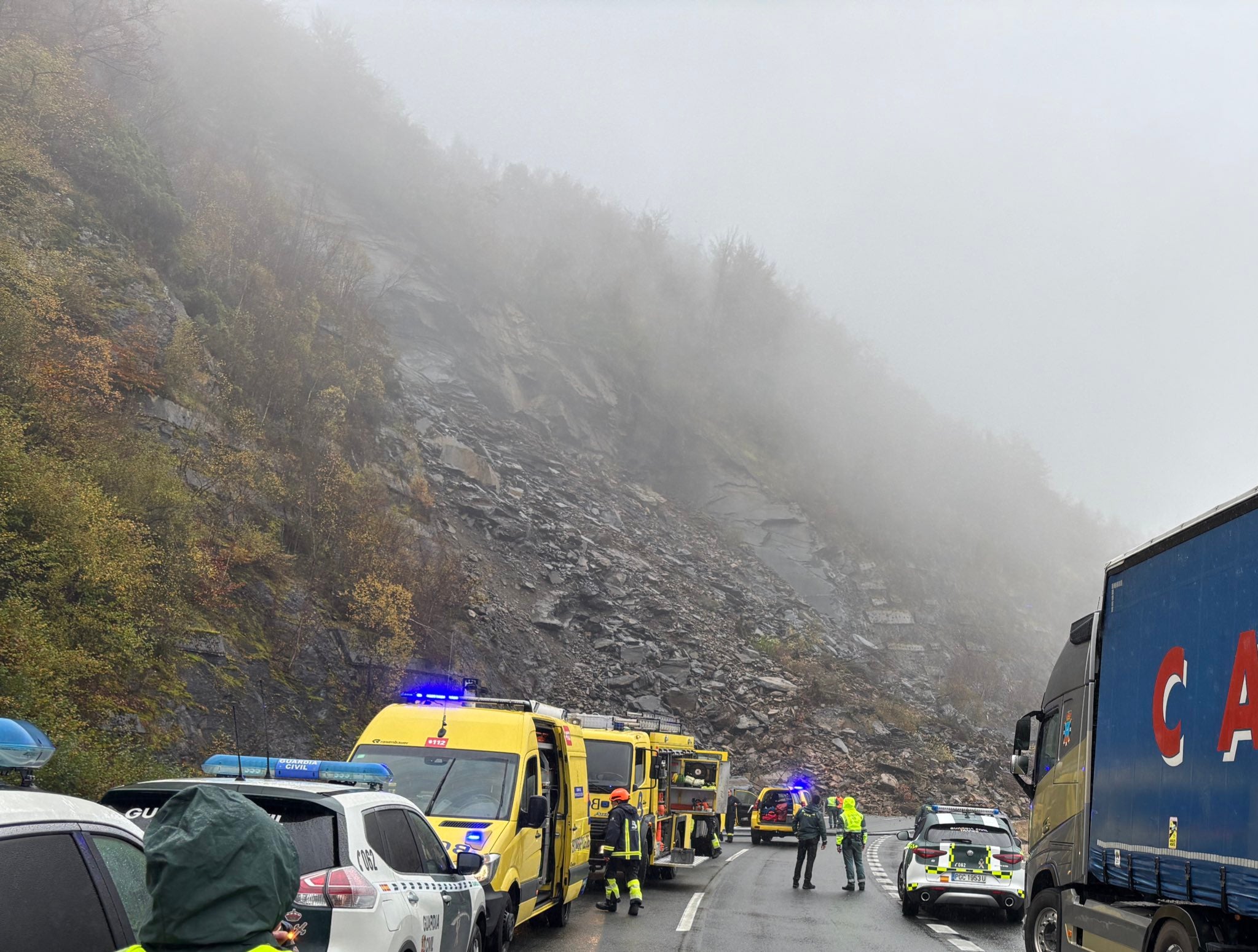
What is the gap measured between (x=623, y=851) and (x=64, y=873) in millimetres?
12003

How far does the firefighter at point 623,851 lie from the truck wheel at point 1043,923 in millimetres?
5399

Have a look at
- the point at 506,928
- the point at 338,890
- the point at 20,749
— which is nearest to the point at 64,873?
the point at 20,749

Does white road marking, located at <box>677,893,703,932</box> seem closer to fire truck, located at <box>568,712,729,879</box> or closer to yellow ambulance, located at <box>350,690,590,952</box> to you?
fire truck, located at <box>568,712,729,879</box>

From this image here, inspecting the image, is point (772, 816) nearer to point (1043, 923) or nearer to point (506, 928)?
point (1043, 923)

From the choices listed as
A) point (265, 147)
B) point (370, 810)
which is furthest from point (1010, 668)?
point (370, 810)

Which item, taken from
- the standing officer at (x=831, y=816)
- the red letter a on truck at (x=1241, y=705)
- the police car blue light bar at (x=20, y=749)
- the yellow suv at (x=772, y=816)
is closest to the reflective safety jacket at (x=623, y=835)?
the red letter a on truck at (x=1241, y=705)

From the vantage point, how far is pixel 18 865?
2.98 meters

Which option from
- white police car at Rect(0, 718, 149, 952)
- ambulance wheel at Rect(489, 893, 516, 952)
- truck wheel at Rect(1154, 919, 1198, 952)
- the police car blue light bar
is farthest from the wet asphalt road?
white police car at Rect(0, 718, 149, 952)

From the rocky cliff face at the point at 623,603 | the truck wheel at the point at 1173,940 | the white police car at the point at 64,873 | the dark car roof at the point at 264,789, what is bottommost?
the white police car at the point at 64,873

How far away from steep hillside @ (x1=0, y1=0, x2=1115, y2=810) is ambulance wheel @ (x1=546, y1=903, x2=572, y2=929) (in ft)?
18.4

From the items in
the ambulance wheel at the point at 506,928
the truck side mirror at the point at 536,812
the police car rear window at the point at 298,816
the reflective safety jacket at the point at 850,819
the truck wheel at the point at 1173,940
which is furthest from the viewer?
the reflective safety jacket at the point at 850,819

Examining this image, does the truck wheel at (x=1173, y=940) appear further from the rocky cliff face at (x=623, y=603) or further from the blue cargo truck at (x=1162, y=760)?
the rocky cliff face at (x=623, y=603)

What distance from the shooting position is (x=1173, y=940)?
7.19 metres

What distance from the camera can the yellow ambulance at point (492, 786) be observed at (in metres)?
9.66
